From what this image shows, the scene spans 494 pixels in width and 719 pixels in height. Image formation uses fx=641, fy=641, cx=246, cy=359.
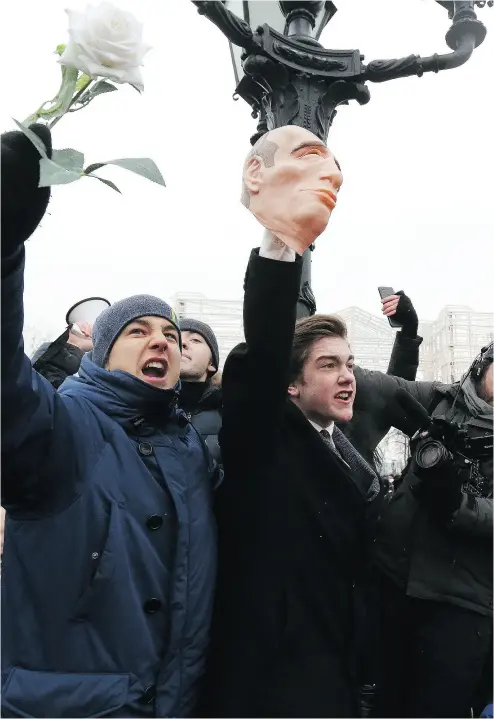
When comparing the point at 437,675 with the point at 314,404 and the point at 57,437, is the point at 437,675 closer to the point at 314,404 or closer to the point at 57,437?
the point at 314,404

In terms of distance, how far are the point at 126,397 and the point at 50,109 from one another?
0.74m

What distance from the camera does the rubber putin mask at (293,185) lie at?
4.72 feet

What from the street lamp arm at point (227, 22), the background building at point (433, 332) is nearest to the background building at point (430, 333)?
the background building at point (433, 332)

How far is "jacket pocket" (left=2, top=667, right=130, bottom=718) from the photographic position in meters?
1.35

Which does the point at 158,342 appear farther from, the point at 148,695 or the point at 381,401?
the point at 381,401

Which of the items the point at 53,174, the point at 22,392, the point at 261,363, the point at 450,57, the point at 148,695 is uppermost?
the point at 450,57

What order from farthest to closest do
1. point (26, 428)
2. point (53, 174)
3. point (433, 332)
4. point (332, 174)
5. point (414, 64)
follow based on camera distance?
1. point (433, 332)
2. point (414, 64)
3. point (332, 174)
4. point (26, 428)
5. point (53, 174)

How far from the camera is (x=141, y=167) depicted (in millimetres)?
1162

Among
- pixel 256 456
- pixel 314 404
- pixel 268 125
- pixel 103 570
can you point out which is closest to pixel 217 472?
pixel 256 456

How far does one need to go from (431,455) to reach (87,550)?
94 cm

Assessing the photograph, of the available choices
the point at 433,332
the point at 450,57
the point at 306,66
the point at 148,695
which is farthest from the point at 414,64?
the point at 433,332

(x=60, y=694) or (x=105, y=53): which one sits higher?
(x=105, y=53)

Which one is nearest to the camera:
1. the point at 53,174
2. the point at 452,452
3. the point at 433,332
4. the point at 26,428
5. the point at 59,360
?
the point at 53,174

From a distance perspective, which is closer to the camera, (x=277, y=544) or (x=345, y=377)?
(x=277, y=544)
